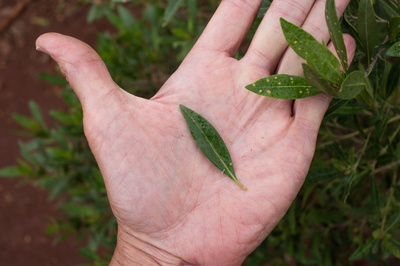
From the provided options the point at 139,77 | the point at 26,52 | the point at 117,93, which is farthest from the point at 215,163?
the point at 26,52

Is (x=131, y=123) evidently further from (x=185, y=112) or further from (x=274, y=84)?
(x=274, y=84)

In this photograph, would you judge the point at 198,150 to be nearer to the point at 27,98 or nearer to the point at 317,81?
the point at 317,81

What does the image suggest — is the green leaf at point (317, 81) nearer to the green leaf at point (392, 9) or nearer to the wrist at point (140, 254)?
the green leaf at point (392, 9)

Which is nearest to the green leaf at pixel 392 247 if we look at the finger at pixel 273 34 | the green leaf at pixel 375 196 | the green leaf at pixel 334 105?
the green leaf at pixel 375 196

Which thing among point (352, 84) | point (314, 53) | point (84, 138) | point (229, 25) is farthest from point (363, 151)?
point (84, 138)

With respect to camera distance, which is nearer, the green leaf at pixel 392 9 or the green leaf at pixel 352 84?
the green leaf at pixel 352 84
